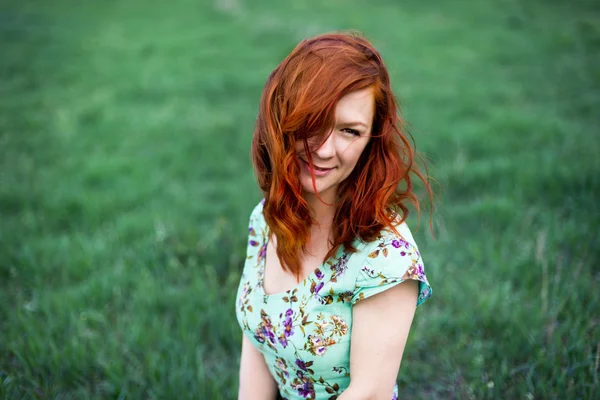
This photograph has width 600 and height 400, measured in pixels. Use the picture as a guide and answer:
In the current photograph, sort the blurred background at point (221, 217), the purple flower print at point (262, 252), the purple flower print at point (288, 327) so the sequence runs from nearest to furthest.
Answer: the purple flower print at point (288, 327) < the purple flower print at point (262, 252) < the blurred background at point (221, 217)

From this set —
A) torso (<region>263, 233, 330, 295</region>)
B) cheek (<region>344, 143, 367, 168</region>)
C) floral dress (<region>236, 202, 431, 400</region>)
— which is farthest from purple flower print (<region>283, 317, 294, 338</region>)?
cheek (<region>344, 143, 367, 168</region>)

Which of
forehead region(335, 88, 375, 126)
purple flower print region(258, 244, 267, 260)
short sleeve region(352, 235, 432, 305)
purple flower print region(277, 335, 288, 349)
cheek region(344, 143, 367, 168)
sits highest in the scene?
forehead region(335, 88, 375, 126)

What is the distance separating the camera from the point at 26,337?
8.86 feet

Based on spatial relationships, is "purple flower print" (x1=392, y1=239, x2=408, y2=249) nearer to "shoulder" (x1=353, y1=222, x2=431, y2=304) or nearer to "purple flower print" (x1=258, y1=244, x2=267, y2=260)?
"shoulder" (x1=353, y1=222, x2=431, y2=304)

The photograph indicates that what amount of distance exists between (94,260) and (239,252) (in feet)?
3.23

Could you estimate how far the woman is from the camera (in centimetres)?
144

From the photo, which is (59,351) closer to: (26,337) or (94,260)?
(26,337)

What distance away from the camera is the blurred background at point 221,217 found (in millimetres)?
2512

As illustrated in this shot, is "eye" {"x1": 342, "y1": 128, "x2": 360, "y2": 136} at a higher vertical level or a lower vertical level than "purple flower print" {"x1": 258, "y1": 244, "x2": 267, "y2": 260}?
higher

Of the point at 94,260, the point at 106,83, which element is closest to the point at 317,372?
the point at 94,260

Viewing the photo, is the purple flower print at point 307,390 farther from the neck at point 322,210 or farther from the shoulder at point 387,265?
the neck at point 322,210

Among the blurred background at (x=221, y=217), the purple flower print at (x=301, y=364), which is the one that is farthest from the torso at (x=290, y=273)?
the blurred background at (x=221, y=217)

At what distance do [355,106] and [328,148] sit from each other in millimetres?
141

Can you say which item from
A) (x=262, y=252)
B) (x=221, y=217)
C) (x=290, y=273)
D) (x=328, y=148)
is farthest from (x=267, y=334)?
(x=221, y=217)
